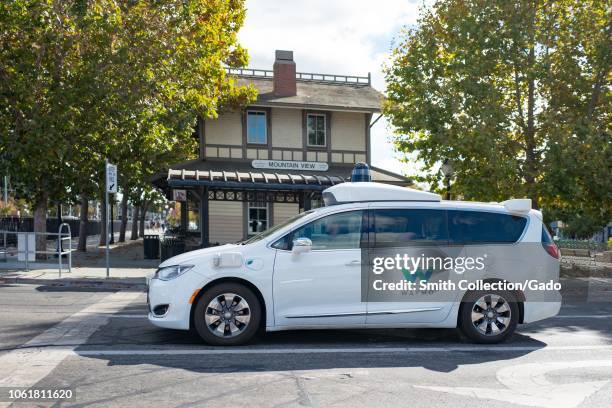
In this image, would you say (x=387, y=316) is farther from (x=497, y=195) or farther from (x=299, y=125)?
(x=299, y=125)

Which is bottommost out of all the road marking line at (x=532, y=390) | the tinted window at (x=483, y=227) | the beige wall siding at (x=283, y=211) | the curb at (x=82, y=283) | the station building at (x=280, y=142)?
the road marking line at (x=532, y=390)

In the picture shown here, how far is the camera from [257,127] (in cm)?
2620

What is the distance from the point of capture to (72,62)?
1845 cm

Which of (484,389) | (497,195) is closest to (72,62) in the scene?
(497,195)

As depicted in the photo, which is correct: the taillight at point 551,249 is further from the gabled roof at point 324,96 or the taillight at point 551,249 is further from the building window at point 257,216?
the building window at point 257,216

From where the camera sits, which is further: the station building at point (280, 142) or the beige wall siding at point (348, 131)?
the beige wall siding at point (348, 131)

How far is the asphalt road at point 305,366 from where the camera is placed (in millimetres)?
4824

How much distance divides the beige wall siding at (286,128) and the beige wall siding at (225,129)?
1.65 m

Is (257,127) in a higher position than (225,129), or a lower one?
higher

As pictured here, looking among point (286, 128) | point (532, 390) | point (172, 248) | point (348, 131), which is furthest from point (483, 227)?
point (348, 131)

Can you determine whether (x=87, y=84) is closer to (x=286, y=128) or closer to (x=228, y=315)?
Answer: (x=286, y=128)

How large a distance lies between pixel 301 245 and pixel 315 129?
2053 cm

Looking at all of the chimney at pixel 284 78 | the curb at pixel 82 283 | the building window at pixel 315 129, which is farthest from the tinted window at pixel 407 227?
the chimney at pixel 284 78

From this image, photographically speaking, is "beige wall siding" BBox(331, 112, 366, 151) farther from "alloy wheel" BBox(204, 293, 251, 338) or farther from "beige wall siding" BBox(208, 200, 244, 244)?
"alloy wheel" BBox(204, 293, 251, 338)
